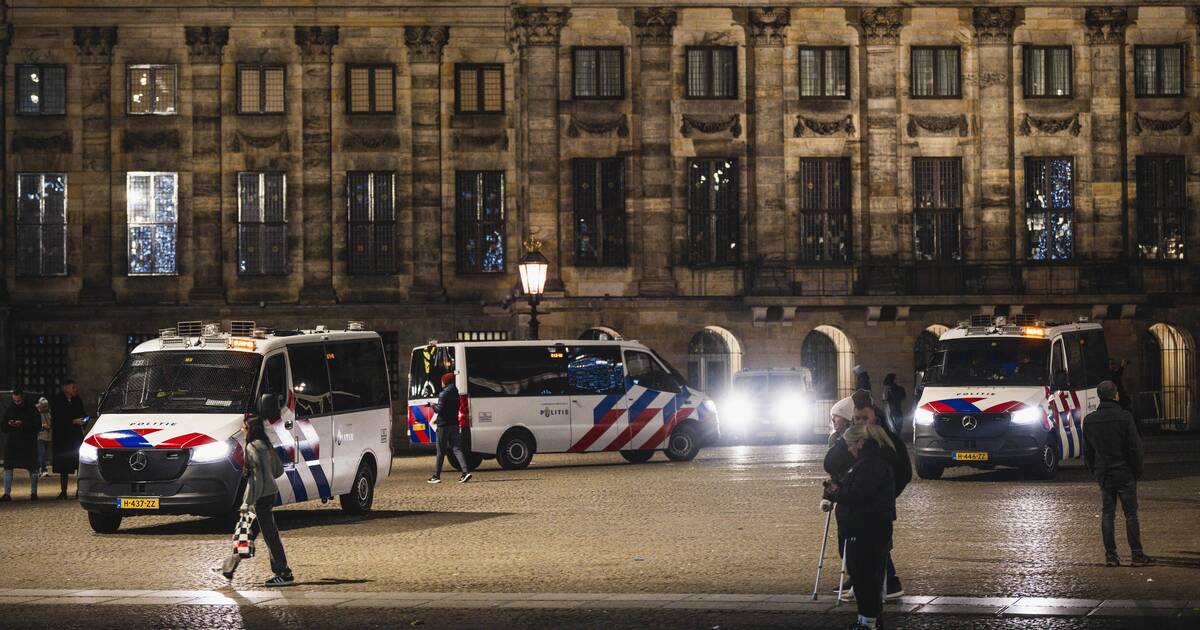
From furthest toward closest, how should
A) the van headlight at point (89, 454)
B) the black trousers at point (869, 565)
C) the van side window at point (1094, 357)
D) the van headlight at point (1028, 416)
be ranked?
the van side window at point (1094, 357)
the van headlight at point (1028, 416)
the van headlight at point (89, 454)
the black trousers at point (869, 565)

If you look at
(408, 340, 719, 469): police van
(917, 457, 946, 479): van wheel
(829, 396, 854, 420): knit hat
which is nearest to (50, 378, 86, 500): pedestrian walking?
(408, 340, 719, 469): police van

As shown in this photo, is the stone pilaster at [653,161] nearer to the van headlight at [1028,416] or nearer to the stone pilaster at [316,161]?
the stone pilaster at [316,161]

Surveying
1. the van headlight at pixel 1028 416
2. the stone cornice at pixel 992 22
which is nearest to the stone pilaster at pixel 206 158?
the stone cornice at pixel 992 22

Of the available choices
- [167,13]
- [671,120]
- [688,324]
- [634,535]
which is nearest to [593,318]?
[688,324]

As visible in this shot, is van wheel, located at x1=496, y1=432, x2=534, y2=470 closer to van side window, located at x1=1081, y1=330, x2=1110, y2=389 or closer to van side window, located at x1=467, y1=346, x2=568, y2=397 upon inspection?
van side window, located at x1=467, y1=346, x2=568, y2=397

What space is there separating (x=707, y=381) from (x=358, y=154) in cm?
1133

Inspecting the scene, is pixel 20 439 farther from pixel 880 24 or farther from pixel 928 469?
pixel 880 24

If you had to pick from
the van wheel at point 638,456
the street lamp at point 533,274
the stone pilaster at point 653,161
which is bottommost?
the van wheel at point 638,456

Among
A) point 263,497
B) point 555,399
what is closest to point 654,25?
point 555,399

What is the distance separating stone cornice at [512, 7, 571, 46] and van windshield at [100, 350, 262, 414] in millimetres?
26991

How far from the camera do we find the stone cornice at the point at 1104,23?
50.4 m

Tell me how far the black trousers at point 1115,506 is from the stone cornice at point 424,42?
34250mm

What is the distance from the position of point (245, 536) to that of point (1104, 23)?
38.8 meters

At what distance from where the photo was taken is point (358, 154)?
4969cm
